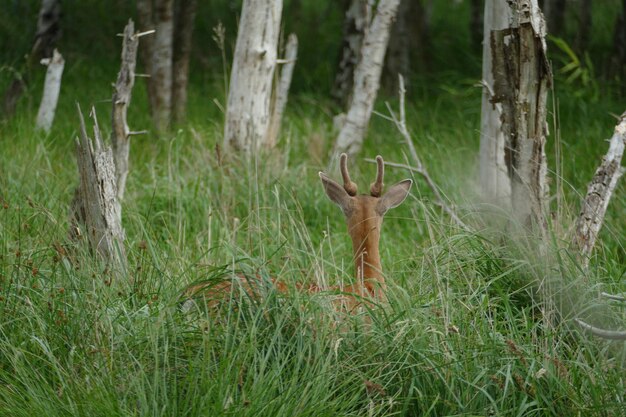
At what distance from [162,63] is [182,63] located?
1.33ft

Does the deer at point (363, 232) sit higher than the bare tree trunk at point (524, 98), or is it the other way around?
the bare tree trunk at point (524, 98)

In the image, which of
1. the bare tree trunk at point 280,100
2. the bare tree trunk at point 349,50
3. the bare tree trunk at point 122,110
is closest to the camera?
the bare tree trunk at point 122,110

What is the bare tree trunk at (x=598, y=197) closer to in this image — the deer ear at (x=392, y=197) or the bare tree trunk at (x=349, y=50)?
the deer ear at (x=392, y=197)

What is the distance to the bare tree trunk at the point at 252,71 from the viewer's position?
25.4 ft

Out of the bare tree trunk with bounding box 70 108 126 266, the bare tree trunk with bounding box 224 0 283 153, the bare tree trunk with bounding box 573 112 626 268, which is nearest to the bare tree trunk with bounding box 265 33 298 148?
the bare tree trunk with bounding box 224 0 283 153

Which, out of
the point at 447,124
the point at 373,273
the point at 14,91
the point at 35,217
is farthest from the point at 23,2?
the point at 373,273

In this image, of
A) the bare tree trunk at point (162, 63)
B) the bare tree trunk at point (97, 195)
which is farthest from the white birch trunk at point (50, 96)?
the bare tree trunk at point (97, 195)

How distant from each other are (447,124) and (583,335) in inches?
213

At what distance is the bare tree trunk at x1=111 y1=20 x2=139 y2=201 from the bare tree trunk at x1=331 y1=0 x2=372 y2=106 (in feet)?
13.4

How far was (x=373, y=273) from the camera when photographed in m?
4.80

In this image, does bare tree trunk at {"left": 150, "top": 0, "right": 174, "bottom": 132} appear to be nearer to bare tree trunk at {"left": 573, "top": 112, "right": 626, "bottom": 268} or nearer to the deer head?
the deer head

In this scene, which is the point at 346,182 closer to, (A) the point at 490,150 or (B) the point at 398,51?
(A) the point at 490,150

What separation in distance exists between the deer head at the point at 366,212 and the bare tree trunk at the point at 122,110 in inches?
71.0

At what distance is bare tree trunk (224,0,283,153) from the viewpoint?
7754 millimetres
